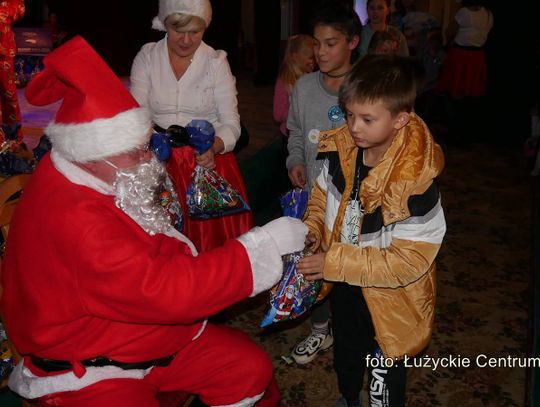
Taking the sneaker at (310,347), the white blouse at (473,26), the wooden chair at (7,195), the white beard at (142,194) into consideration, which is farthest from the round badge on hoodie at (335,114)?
the white blouse at (473,26)

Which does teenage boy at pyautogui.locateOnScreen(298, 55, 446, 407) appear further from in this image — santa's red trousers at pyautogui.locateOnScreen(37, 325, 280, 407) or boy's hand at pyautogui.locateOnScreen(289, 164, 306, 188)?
boy's hand at pyautogui.locateOnScreen(289, 164, 306, 188)

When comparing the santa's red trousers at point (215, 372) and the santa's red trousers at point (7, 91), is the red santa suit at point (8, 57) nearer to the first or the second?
the santa's red trousers at point (7, 91)

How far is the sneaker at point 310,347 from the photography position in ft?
9.70

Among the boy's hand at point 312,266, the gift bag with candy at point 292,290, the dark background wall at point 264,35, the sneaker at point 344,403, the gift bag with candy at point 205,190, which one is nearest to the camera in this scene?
the boy's hand at point 312,266

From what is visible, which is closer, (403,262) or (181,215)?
(403,262)

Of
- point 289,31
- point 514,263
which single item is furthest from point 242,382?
point 289,31

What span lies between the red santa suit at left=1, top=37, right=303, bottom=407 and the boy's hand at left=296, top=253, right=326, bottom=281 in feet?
0.61

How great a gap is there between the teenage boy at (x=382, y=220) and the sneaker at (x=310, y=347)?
80cm

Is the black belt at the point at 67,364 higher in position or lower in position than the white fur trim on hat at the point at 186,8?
lower

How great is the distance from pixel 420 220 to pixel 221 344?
0.87 m

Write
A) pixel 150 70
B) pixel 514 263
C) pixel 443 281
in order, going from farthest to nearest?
pixel 514 263
pixel 443 281
pixel 150 70

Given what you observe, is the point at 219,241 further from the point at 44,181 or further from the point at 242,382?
the point at 44,181

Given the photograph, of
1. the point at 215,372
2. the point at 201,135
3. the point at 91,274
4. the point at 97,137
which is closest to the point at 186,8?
the point at 201,135

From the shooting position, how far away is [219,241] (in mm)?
3098
